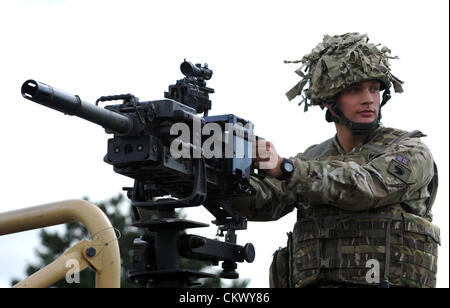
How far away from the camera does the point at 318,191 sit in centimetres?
838

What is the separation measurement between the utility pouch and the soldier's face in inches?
54.4

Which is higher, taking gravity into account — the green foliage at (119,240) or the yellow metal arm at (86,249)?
the green foliage at (119,240)

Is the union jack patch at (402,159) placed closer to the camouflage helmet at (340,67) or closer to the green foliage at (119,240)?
the camouflage helmet at (340,67)

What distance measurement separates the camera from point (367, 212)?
880cm

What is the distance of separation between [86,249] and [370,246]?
12.5 ft

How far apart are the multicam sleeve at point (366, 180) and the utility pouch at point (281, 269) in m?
0.92

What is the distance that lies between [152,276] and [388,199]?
7.85 ft

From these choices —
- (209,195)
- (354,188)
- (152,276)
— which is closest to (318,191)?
(354,188)

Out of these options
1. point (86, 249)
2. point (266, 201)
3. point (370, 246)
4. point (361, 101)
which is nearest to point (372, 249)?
point (370, 246)

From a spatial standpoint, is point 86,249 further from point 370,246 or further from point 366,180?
point 370,246

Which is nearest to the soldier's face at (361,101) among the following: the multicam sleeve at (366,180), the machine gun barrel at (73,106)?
the multicam sleeve at (366,180)

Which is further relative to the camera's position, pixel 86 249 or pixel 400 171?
pixel 400 171

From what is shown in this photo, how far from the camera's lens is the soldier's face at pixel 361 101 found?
913 cm

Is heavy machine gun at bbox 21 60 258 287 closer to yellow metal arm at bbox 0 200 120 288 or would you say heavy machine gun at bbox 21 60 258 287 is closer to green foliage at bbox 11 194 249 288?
yellow metal arm at bbox 0 200 120 288
